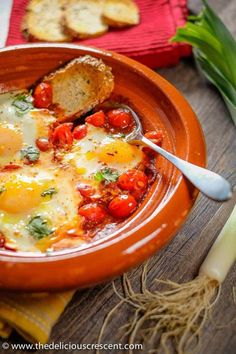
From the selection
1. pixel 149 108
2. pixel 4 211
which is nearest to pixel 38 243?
pixel 4 211

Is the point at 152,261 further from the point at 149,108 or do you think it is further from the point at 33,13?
the point at 33,13

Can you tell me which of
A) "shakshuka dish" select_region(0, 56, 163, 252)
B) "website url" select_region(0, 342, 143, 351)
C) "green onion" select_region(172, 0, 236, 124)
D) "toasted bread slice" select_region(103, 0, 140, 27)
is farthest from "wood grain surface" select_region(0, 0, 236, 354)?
"toasted bread slice" select_region(103, 0, 140, 27)

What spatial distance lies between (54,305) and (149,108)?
1.26 meters

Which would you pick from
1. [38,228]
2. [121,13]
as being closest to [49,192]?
[38,228]

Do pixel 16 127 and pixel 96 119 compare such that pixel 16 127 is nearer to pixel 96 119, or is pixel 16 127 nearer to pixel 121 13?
pixel 96 119

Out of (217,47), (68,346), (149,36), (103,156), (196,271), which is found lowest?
(68,346)

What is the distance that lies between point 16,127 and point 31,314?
1079mm

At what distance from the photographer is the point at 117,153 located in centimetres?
282

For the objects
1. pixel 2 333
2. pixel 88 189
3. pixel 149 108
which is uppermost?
pixel 149 108

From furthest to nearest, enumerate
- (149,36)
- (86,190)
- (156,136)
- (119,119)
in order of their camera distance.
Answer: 1. (149,36)
2. (119,119)
3. (156,136)
4. (86,190)

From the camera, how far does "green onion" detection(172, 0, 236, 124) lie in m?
3.25

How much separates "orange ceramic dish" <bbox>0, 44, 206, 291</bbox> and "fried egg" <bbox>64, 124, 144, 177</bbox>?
0.15 m

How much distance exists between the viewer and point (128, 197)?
2631 mm

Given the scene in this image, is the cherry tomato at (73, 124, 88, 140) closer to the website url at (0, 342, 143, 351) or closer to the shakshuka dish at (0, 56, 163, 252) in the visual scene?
the shakshuka dish at (0, 56, 163, 252)
